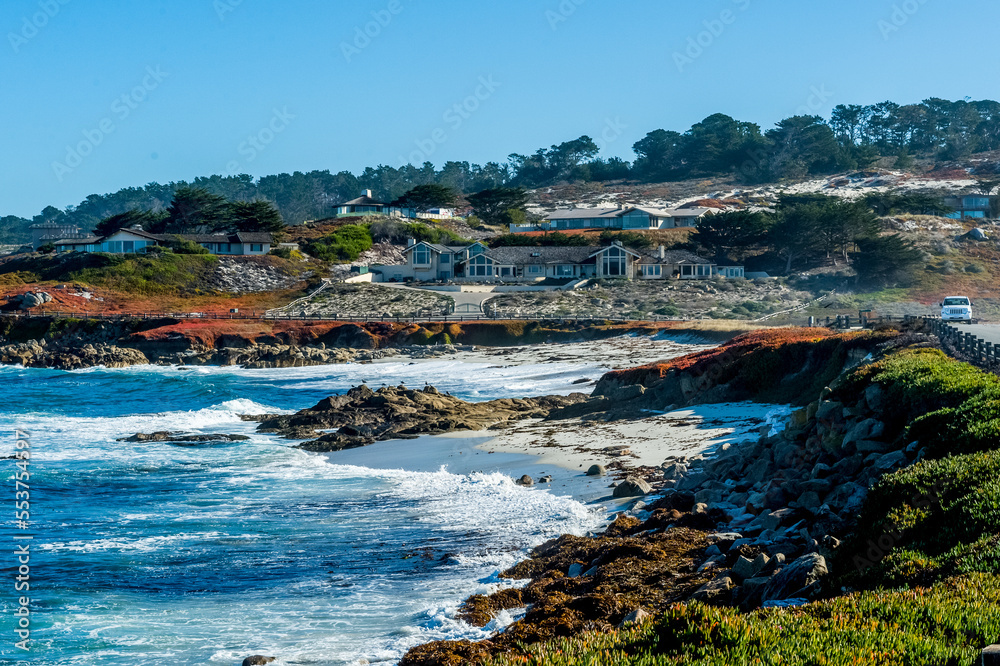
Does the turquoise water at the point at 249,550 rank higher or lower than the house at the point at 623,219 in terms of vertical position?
lower

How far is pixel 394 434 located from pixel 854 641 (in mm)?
22842

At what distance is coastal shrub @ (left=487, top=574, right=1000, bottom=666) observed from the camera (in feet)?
21.9

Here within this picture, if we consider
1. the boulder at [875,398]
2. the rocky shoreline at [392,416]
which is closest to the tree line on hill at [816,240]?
the rocky shoreline at [392,416]

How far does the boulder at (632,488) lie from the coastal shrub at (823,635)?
33.1 ft

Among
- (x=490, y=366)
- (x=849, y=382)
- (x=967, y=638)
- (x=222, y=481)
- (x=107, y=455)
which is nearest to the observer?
(x=967, y=638)

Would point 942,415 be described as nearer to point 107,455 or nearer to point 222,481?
point 222,481

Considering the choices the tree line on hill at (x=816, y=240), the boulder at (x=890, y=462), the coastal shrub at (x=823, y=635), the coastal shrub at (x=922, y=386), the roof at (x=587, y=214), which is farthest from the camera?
the roof at (x=587, y=214)

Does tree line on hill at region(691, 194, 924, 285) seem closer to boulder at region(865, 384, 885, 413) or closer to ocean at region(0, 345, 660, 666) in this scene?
ocean at region(0, 345, 660, 666)

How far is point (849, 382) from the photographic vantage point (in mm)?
→ 19891

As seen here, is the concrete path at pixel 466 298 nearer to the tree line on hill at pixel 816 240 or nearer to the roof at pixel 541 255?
the roof at pixel 541 255

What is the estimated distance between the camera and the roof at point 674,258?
85.9 metres

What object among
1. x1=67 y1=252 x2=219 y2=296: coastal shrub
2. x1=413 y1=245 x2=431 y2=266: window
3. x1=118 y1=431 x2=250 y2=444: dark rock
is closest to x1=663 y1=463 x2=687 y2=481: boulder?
x1=118 y1=431 x2=250 y2=444: dark rock

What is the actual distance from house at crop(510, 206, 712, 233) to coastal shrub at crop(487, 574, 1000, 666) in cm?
9916

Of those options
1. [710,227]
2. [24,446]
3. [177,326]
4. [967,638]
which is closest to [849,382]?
[967,638]
